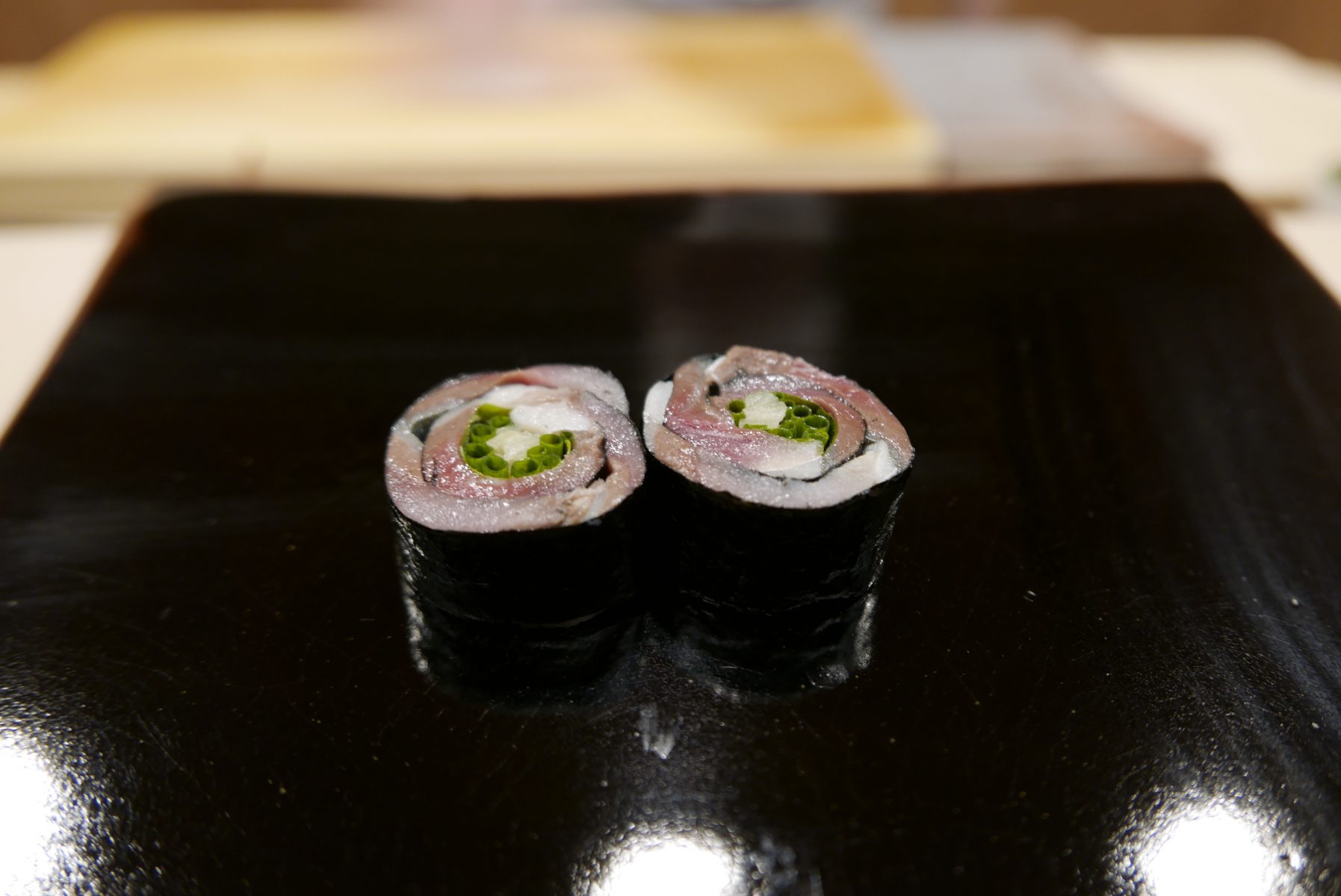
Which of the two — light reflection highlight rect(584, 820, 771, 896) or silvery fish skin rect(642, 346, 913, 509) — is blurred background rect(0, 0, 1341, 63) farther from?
light reflection highlight rect(584, 820, 771, 896)

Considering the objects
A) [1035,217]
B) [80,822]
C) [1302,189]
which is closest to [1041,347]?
[1035,217]

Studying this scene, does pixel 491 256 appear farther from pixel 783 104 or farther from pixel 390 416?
pixel 783 104

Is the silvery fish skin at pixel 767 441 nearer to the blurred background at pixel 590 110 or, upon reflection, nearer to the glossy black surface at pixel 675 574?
the glossy black surface at pixel 675 574

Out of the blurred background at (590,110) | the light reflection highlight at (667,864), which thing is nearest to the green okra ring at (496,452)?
the light reflection highlight at (667,864)

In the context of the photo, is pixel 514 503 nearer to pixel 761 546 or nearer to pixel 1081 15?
pixel 761 546

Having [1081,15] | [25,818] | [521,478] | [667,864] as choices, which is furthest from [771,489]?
[1081,15]

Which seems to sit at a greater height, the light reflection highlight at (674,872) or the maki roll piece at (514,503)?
the maki roll piece at (514,503)

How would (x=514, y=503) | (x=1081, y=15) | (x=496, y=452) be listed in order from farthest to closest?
(x=1081, y=15) → (x=496, y=452) → (x=514, y=503)
